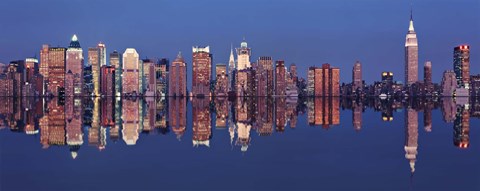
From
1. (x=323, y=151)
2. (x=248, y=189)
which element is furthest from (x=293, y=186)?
(x=323, y=151)

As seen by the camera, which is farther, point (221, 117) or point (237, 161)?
point (221, 117)

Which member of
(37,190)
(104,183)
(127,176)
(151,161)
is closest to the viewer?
(37,190)

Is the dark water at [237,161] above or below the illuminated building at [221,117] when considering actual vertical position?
below

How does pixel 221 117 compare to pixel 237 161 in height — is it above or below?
above

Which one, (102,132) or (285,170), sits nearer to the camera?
(285,170)

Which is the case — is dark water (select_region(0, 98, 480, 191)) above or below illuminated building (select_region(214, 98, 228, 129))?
below

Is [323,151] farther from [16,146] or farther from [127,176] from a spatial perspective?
[16,146]

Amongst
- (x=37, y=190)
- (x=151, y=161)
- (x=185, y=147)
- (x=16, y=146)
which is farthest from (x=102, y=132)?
(x=37, y=190)

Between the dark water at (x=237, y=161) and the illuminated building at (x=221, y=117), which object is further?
the illuminated building at (x=221, y=117)

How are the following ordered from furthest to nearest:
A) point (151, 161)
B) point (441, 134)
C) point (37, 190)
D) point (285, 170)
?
point (441, 134) → point (151, 161) → point (285, 170) → point (37, 190)

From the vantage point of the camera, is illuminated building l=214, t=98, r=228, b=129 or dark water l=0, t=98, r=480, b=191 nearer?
dark water l=0, t=98, r=480, b=191
